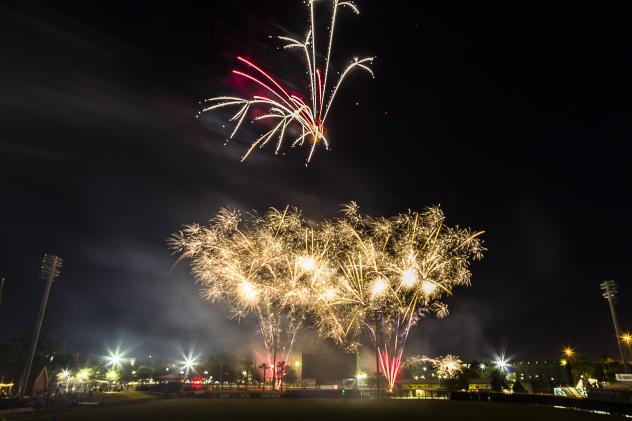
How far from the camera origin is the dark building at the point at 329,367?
6412 cm

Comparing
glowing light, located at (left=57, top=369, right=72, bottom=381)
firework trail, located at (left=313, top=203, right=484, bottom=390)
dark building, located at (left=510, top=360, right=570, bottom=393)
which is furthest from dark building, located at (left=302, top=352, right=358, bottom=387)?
dark building, located at (left=510, top=360, right=570, bottom=393)

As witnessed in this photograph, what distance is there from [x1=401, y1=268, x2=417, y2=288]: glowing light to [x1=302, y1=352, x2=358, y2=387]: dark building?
32.8 m

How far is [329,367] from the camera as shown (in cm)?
6475

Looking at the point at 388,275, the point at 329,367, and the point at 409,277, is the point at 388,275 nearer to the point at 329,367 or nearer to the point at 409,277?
the point at 409,277

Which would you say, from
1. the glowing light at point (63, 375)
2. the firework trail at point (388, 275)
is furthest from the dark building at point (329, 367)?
the glowing light at point (63, 375)

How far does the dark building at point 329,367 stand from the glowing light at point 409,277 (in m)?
32.8

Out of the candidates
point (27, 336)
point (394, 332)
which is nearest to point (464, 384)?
point (394, 332)

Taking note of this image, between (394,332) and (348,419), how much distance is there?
1999 centimetres

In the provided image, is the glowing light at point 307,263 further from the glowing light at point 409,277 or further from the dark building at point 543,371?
the dark building at point 543,371

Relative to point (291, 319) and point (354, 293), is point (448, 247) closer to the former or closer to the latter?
point (354, 293)

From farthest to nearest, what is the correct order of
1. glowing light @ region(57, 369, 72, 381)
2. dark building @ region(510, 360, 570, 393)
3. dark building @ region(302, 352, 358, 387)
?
1. dark building @ region(510, 360, 570, 393)
2. glowing light @ region(57, 369, 72, 381)
3. dark building @ region(302, 352, 358, 387)

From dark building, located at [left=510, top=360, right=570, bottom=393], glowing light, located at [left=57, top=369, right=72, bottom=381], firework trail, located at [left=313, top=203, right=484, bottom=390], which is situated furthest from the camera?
dark building, located at [left=510, top=360, right=570, bottom=393]

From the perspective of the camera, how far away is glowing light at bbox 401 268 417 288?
116 feet

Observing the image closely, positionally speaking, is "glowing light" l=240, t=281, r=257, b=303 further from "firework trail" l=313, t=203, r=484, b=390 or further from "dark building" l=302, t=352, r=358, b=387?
"dark building" l=302, t=352, r=358, b=387
